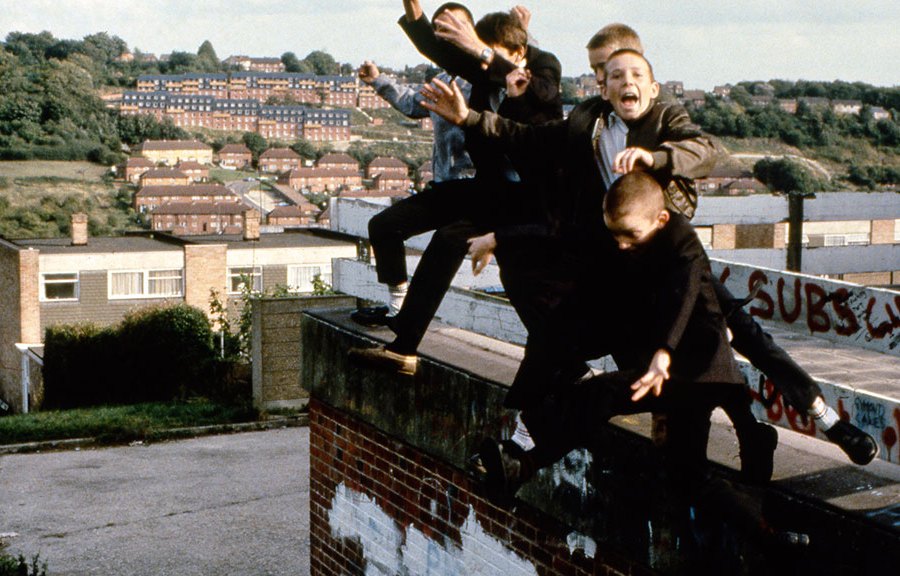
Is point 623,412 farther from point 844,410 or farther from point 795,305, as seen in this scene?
point 795,305

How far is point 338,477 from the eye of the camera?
7.00m

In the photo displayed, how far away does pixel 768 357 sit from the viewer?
151 inches

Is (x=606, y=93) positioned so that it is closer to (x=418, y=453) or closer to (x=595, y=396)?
(x=595, y=396)

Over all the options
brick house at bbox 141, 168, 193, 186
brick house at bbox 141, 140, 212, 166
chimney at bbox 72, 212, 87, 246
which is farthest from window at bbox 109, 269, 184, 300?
brick house at bbox 141, 140, 212, 166

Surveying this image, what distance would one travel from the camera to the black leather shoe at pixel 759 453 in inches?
148

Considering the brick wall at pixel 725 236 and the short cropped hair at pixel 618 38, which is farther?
the brick wall at pixel 725 236

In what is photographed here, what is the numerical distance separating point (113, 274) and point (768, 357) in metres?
50.9

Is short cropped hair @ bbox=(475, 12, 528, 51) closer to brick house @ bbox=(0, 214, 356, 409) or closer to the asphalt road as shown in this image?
the asphalt road

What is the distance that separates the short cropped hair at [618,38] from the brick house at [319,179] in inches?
5273

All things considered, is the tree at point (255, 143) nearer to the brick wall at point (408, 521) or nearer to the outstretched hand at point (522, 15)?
the brick wall at point (408, 521)

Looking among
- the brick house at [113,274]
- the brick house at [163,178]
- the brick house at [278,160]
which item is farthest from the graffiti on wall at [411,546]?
the brick house at [278,160]

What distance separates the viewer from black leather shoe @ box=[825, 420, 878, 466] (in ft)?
11.8

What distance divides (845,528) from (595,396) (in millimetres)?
885

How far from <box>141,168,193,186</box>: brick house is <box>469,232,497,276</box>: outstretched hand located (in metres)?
120
